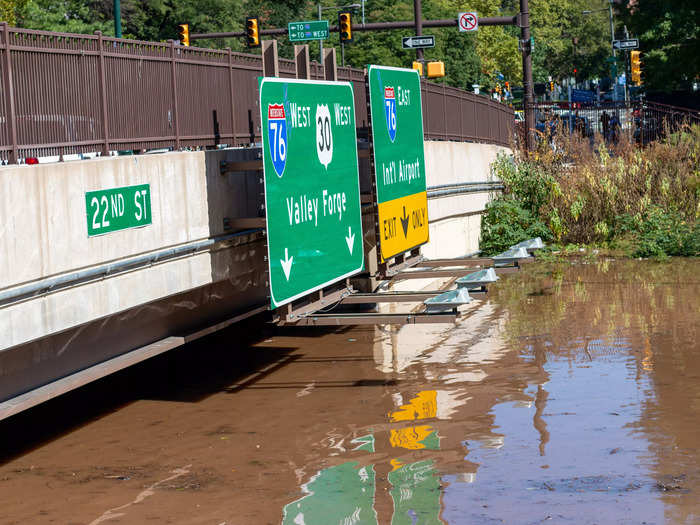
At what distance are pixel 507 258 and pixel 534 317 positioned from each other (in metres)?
1.66

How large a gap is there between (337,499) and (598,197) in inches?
661

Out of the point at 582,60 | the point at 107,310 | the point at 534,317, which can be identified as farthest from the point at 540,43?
the point at 107,310

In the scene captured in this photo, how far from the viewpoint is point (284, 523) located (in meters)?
6.95

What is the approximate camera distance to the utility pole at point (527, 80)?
992 inches

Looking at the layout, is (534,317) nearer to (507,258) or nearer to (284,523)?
(507,258)

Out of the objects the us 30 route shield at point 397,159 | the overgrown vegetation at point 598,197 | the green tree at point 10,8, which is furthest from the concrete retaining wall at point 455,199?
the green tree at point 10,8

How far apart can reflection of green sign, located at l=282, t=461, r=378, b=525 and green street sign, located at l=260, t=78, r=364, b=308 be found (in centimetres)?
248

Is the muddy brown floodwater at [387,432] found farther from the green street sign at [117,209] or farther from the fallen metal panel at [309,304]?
the green street sign at [117,209]

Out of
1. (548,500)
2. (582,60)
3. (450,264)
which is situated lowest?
(548,500)

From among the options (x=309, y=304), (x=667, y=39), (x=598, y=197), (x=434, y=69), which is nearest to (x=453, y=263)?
(x=309, y=304)

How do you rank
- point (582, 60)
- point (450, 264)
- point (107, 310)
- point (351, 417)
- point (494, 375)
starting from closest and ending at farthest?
1. point (107, 310)
2. point (351, 417)
3. point (494, 375)
4. point (450, 264)
5. point (582, 60)

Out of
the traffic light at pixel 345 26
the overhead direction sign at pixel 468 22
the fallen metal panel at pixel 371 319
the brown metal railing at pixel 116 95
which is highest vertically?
the traffic light at pixel 345 26

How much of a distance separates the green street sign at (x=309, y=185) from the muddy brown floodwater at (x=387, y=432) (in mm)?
1234

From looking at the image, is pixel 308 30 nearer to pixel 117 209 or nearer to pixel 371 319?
pixel 371 319
